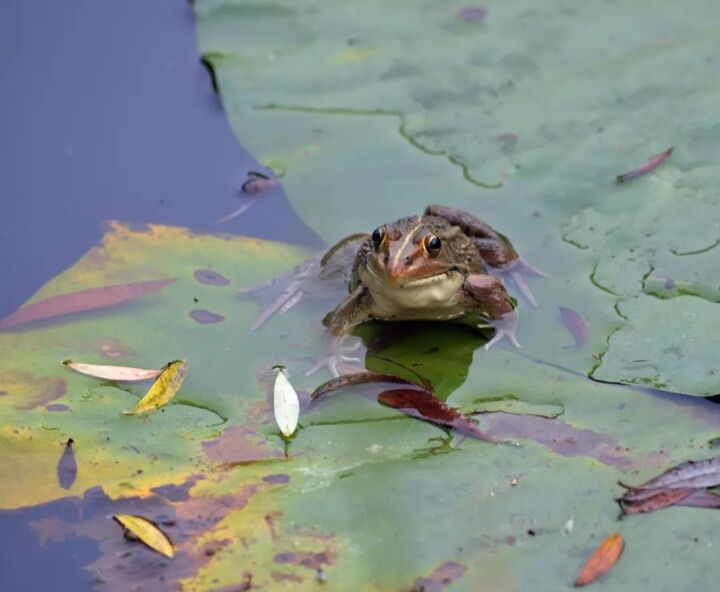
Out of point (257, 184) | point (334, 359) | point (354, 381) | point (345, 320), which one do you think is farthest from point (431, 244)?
point (257, 184)


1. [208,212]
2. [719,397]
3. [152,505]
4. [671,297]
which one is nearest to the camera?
[152,505]

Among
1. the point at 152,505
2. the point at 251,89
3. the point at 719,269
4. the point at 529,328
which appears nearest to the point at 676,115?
the point at 719,269

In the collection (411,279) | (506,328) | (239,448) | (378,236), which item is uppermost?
(378,236)

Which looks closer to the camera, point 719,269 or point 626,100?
point 719,269

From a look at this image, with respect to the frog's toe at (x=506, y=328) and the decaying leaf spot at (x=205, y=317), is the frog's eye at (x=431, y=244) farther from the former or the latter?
the decaying leaf spot at (x=205, y=317)

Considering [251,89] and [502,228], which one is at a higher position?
[251,89]

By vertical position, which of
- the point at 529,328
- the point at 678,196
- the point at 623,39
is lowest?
the point at 529,328

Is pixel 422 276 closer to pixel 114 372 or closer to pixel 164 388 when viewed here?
pixel 164 388

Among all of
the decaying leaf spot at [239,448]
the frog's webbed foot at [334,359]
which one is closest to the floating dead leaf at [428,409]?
the frog's webbed foot at [334,359]

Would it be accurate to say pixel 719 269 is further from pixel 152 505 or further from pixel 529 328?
pixel 152 505
